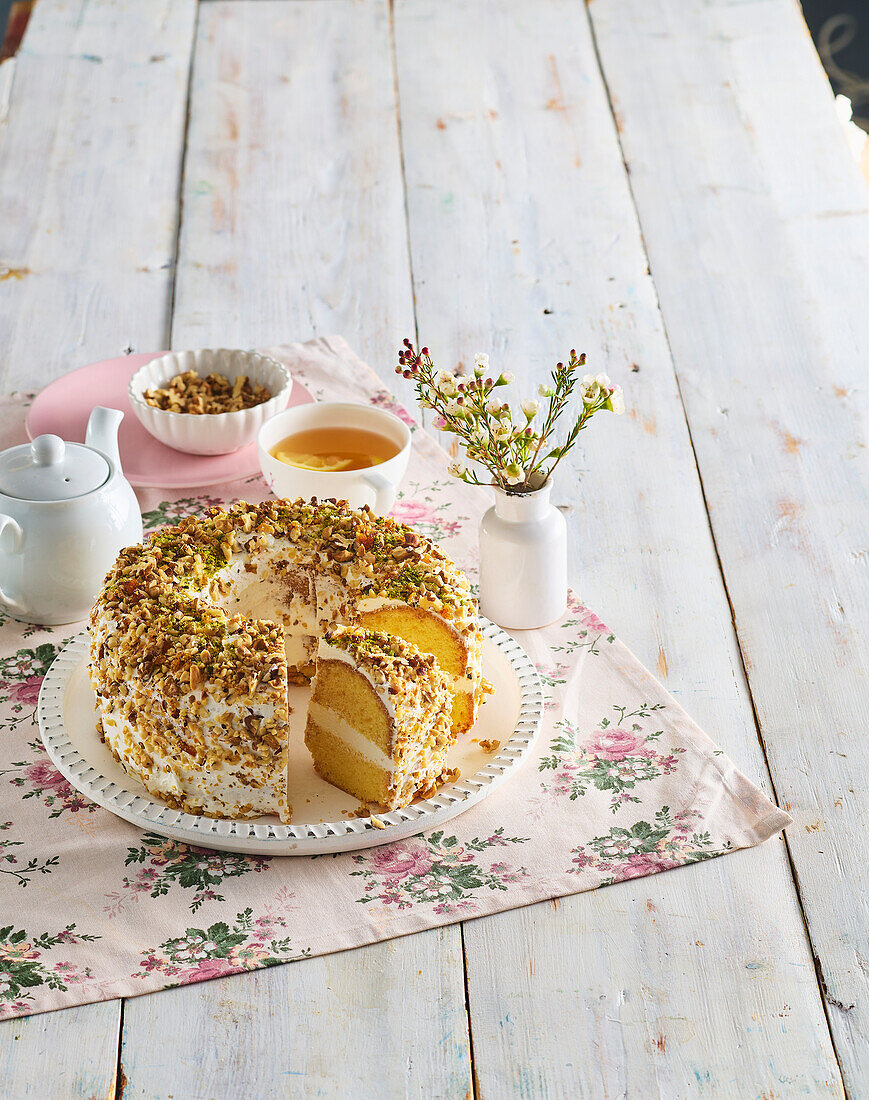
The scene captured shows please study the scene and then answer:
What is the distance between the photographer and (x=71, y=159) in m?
2.97

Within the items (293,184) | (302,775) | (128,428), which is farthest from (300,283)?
(302,775)

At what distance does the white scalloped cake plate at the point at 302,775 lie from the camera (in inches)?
48.7

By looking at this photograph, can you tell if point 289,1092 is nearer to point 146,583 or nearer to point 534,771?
point 534,771

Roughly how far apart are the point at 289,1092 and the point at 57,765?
44 centimetres

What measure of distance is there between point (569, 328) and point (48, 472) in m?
1.18

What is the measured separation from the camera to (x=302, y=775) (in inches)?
52.5

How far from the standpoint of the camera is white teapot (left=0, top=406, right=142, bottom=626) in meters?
1.55

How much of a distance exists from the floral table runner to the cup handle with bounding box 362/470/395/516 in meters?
0.34

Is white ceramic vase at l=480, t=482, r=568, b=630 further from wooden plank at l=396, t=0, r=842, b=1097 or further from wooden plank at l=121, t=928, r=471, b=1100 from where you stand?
wooden plank at l=121, t=928, r=471, b=1100

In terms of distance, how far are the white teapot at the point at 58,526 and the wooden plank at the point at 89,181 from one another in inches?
25.5

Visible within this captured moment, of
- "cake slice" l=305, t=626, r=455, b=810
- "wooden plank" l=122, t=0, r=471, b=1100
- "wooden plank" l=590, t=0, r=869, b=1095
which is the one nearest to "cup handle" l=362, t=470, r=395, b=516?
"cake slice" l=305, t=626, r=455, b=810

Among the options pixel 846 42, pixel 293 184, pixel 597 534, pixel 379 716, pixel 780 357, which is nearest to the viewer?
pixel 379 716

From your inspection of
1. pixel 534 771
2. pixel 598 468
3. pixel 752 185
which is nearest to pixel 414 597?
pixel 534 771

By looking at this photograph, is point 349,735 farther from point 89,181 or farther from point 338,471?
point 89,181
